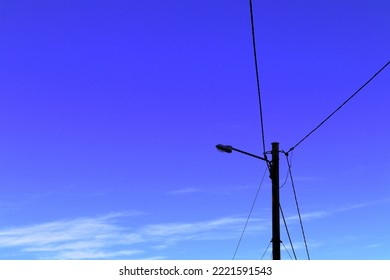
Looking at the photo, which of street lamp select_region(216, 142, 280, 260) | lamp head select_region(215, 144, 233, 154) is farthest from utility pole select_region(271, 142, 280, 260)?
lamp head select_region(215, 144, 233, 154)

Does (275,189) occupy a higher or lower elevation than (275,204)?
higher

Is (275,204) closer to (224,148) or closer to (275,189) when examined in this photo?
(275,189)

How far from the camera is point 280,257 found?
1636 centimetres

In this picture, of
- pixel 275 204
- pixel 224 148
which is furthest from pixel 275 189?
pixel 224 148

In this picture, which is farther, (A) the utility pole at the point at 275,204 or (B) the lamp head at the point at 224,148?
(B) the lamp head at the point at 224,148

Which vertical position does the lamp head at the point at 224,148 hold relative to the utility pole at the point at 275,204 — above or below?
above

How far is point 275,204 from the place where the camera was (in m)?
17.0

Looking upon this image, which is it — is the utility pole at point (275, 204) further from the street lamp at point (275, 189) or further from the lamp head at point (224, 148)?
the lamp head at point (224, 148)

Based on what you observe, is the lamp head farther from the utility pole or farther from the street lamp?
the utility pole

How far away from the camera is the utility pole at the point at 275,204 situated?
16.5 meters

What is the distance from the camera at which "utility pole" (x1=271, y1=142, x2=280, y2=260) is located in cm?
1647

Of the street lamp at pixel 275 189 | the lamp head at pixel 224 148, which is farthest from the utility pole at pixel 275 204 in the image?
the lamp head at pixel 224 148
